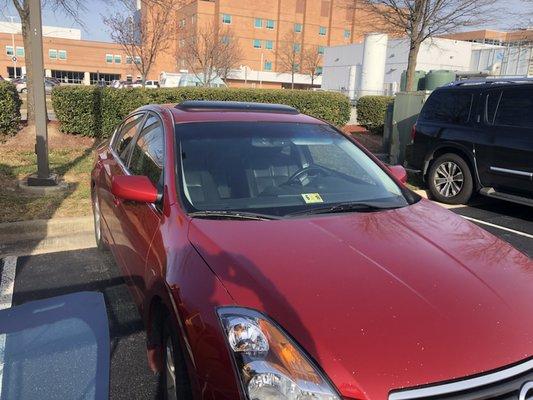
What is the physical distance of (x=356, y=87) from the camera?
46.0 m

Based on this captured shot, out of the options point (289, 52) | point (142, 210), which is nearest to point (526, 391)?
point (142, 210)

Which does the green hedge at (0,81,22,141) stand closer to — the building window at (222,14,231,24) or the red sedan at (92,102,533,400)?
the red sedan at (92,102,533,400)

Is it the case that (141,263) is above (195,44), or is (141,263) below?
below

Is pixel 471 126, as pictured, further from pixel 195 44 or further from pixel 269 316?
pixel 195 44

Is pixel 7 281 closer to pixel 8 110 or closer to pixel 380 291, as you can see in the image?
pixel 380 291

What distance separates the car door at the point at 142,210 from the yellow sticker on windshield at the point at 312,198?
859 mm

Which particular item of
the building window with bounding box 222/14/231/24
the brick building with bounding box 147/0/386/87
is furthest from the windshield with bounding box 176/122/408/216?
the building window with bounding box 222/14/231/24

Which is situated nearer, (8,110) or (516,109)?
(516,109)

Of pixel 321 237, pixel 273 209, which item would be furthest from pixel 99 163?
pixel 321 237

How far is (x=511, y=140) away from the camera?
696 cm

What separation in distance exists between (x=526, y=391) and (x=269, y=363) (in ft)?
2.98

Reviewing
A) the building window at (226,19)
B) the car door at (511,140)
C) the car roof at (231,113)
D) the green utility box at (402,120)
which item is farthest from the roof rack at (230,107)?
the building window at (226,19)

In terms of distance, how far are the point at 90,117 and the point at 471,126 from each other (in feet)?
24.1

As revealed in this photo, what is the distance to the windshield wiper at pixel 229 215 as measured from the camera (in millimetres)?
2672
